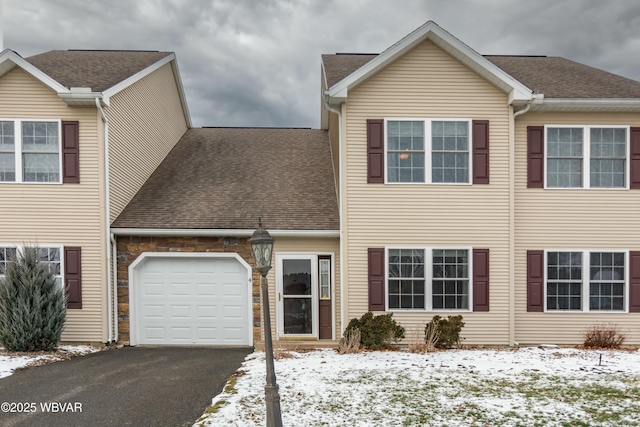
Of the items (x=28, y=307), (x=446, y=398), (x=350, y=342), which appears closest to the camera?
(x=446, y=398)

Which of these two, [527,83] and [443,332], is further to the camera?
[527,83]

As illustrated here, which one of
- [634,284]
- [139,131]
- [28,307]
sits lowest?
[28,307]

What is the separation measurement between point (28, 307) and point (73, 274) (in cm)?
122

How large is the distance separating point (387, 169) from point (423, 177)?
34.8 inches

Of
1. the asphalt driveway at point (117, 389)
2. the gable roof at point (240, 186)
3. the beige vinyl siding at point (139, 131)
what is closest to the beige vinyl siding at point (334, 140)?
the gable roof at point (240, 186)

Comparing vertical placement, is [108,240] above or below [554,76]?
below

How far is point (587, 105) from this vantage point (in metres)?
9.25

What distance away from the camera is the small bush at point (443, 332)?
27.9 feet

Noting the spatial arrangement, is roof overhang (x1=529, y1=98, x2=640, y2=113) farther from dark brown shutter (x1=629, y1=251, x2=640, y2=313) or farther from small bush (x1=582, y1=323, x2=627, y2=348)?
small bush (x1=582, y1=323, x2=627, y2=348)

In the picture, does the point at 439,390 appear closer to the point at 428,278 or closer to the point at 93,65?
the point at 428,278

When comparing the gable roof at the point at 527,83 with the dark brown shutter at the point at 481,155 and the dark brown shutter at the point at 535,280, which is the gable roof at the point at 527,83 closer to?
the dark brown shutter at the point at 481,155

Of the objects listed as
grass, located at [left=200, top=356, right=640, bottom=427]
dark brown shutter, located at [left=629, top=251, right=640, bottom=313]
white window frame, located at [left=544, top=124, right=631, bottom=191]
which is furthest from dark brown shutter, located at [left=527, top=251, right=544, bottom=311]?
grass, located at [left=200, top=356, right=640, bottom=427]

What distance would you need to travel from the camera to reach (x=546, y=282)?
951cm

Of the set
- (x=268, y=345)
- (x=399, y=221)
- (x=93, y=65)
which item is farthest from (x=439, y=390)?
(x=93, y=65)
